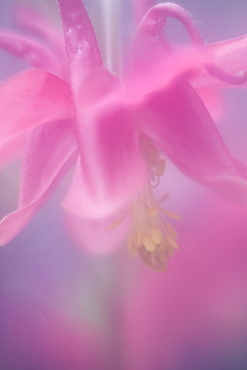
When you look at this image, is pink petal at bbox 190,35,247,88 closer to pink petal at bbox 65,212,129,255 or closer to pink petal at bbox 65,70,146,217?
pink petal at bbox 65,70,146,217

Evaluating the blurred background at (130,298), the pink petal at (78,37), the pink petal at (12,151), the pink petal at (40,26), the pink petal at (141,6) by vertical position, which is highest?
the pink petal at (40,26)

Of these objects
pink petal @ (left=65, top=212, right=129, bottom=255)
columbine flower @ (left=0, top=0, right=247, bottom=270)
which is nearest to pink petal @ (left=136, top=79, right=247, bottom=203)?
columbine flower @ (left=0, top=0, right=247, bottom=270)

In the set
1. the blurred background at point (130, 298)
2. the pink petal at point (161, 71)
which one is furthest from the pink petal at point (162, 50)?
the blurred background at point (130, 298)

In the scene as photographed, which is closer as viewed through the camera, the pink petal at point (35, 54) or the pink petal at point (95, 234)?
the pink petal at point (35, 54)

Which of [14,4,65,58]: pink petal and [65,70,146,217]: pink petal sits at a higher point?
[14,4,65,58]: pink petal

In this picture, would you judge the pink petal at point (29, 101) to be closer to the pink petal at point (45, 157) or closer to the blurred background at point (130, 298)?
the pink petal at point (45, 157)

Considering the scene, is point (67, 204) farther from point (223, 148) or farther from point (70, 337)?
point (70, 337)
